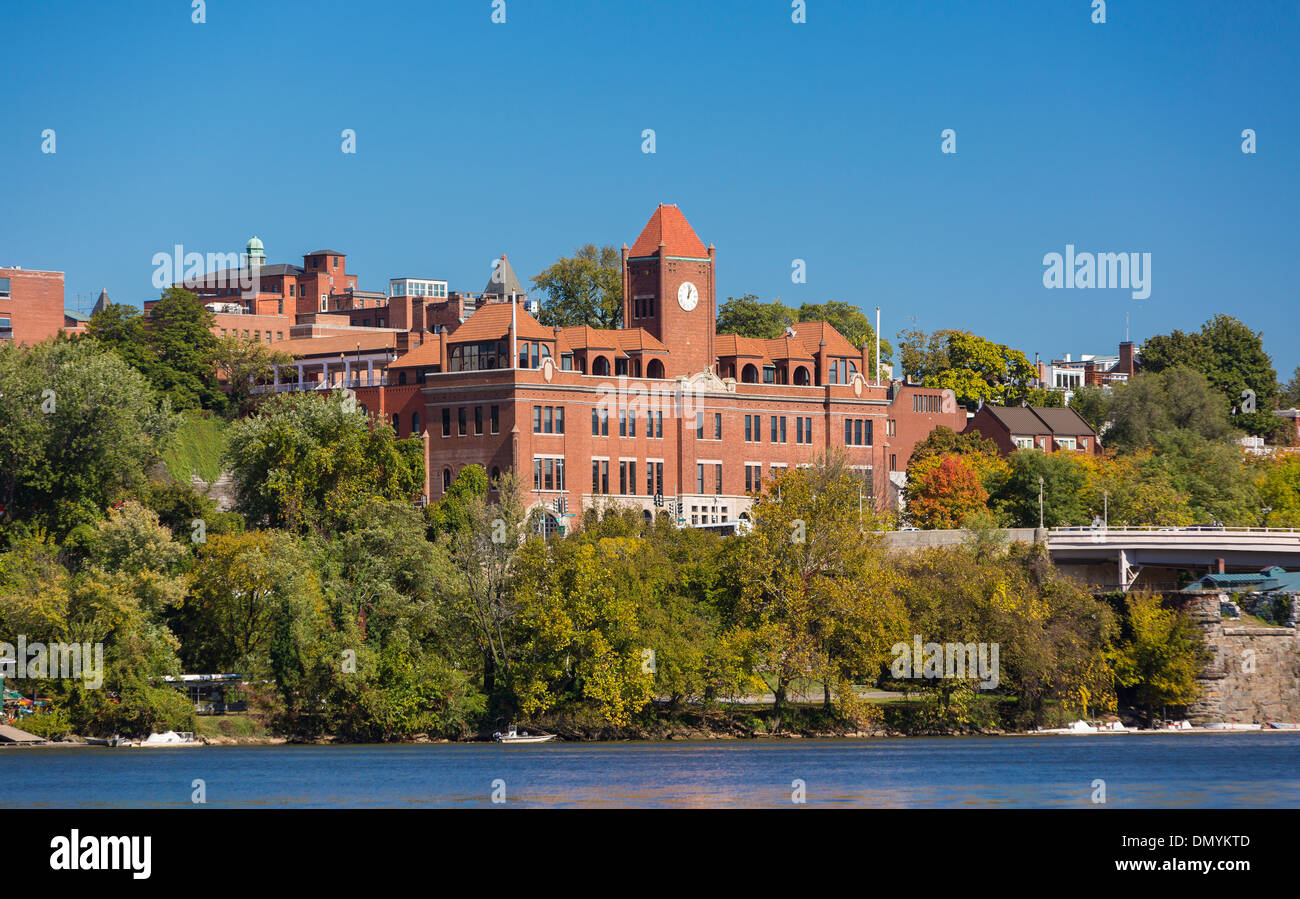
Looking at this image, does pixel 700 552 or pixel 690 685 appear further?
pixel 700 552

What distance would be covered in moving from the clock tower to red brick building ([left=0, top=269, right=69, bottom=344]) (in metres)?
41.4

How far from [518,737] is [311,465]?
82.8 feet

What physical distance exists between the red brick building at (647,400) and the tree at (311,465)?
1020 centimetres

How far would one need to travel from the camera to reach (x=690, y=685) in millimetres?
65750

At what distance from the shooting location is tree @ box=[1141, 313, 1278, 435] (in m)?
154

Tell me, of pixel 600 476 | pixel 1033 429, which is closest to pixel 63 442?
pixel 600 476

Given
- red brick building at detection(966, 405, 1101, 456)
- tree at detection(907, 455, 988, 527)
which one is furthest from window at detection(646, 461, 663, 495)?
red brick building at detection(966, 405, 1101, 456)

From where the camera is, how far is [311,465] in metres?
85.2

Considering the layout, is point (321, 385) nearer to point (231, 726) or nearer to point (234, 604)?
point (234, 604)

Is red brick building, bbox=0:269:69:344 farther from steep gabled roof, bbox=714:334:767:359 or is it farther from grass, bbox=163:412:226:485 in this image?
steep gabled roof, bbox=714:334:767:359
